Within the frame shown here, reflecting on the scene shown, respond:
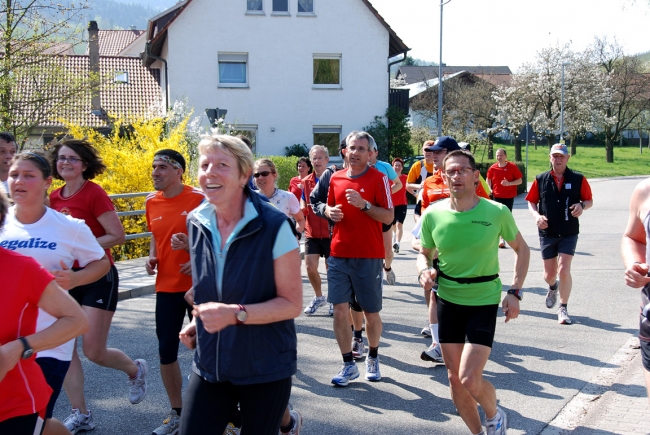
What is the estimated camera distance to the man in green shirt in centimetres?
437

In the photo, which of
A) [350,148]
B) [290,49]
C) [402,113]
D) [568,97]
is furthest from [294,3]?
[568,97]

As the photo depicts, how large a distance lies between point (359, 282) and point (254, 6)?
91.3ft

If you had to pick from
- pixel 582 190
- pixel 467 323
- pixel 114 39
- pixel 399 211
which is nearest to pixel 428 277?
pixel 467 323

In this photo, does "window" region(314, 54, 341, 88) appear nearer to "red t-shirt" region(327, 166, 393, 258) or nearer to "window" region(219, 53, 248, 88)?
"window" region(219, 53, 248, 88)

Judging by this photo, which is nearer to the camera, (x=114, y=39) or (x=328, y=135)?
(x=328, y=135)

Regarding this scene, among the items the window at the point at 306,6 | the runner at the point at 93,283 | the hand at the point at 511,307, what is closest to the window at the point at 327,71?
the window at the point at 306,6

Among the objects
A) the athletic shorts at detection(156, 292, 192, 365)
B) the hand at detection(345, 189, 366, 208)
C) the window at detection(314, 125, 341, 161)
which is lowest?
the athletic shorts at detection(156, 292, 192, 365)

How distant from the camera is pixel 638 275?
373 centimetres

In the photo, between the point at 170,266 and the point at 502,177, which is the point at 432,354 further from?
the point at 502,177

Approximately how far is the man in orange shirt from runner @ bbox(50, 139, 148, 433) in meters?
0.31

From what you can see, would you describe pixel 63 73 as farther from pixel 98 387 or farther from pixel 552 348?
pixel 552 348

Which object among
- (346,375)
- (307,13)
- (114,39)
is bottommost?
(346,375)

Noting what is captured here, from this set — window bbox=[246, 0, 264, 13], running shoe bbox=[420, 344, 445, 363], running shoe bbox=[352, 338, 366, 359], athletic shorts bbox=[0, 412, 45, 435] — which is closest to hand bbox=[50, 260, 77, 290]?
athletic shorts bbox=[0, 412, 45, 435]

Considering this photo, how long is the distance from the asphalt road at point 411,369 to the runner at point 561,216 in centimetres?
53
